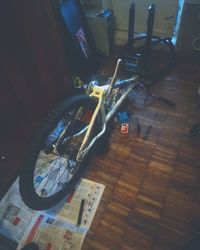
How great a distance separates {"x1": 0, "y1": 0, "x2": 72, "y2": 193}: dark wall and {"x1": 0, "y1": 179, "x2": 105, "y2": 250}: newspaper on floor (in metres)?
0.16

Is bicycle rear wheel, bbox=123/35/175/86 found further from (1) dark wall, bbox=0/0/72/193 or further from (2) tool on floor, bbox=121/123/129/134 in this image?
(1) dark wall, bbox=0/0/72/193

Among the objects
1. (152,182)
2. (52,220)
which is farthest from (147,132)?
(52,220)

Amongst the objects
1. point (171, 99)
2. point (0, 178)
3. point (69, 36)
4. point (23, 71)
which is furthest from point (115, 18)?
point (0, 178)

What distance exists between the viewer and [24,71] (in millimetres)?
1167

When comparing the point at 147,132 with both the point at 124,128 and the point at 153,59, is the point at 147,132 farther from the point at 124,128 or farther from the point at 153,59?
the point at 153,59

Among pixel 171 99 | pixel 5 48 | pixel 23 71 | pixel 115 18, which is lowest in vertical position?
pixel 171 99

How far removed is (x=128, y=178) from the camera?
1.38 meters

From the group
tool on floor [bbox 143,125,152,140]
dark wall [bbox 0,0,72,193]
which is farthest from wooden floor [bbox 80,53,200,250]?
dark wall [bbox 0,0,72,193]

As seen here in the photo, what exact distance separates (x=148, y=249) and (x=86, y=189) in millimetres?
450

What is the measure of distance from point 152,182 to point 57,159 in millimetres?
602

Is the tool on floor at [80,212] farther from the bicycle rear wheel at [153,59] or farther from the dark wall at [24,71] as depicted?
the bicycle rear wheel at [153,59]

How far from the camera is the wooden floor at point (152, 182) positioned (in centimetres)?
117

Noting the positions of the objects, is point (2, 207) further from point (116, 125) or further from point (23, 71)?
point (116, 125)

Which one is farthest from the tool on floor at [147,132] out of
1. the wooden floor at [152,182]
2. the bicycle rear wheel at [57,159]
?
the bicycle rear wheel at [57,159]
